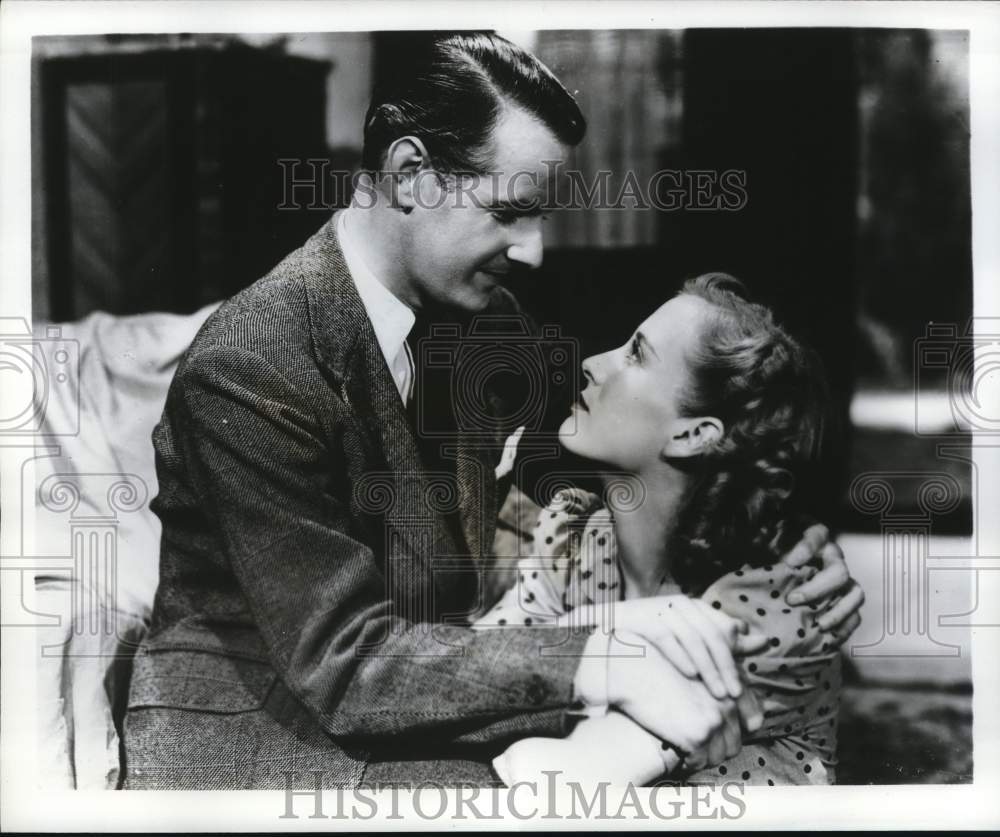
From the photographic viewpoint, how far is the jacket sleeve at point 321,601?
288cm

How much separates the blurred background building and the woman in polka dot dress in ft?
0.37

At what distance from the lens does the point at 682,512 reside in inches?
118

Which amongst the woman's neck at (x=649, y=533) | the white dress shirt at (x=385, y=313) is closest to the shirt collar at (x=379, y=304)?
the white dress shirt at (x=385, y=313)

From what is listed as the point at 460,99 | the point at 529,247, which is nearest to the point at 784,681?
the point at 529,247

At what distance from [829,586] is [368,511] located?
1.34 m
